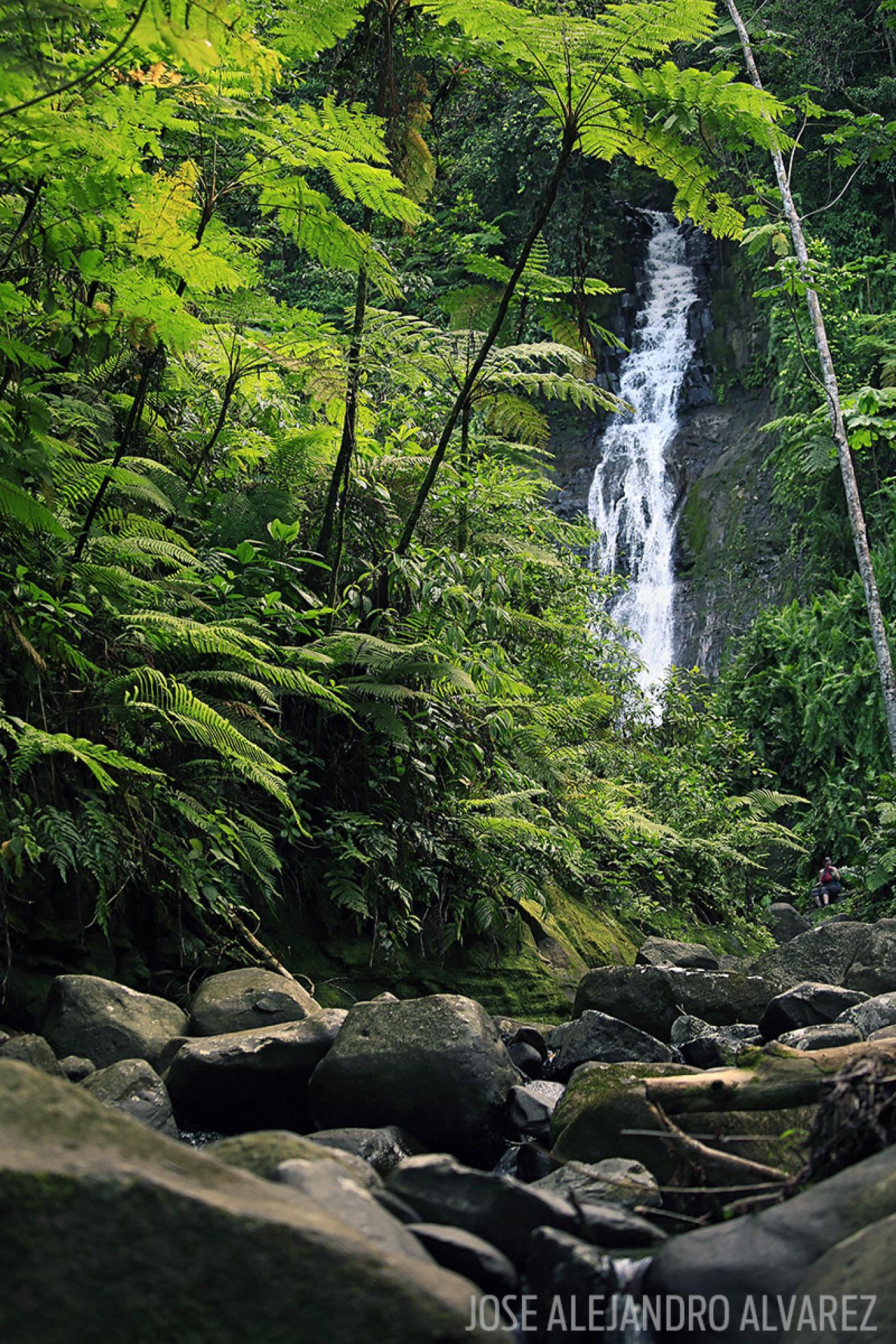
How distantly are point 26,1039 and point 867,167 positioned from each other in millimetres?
20608

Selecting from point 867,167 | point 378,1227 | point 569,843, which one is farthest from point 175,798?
point 867,167

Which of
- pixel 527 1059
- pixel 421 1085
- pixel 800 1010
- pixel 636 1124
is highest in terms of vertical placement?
pixel 800 1010

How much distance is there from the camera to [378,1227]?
1.76 meters

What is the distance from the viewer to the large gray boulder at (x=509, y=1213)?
6.86ft

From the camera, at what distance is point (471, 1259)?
188 cm

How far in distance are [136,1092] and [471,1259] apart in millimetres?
1449

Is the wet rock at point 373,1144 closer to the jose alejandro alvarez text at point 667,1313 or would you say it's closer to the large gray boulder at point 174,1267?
the jose alejandro alvarez text at point 667,1313

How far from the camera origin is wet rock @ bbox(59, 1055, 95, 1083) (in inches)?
122

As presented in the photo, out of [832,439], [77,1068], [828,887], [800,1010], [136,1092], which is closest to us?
[136,1092]

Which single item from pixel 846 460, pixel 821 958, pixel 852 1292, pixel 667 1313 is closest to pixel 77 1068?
pixel 667 1313

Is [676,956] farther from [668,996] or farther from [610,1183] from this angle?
[610,1183]

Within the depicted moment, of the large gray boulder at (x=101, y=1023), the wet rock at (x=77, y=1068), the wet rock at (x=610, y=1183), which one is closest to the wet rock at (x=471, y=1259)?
the wet rock at (x=610, y=1183)

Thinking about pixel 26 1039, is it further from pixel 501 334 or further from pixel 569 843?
pixel 501 334

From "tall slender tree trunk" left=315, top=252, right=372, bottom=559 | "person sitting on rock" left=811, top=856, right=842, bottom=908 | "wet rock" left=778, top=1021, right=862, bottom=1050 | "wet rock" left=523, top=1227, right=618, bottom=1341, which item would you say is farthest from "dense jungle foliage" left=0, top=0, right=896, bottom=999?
"person sitting on rock" left=811, top=856, right=842, bottom=908
